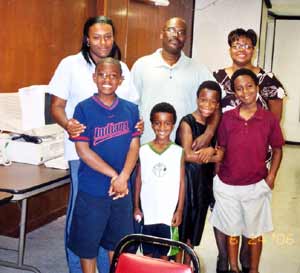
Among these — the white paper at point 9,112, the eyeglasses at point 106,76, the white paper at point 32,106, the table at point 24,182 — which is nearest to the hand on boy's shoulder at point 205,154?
the eyeglasses at point 106,76

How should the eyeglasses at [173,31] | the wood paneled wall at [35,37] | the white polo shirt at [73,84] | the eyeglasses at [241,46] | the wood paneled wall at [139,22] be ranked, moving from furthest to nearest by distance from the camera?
the wood paneled wall at [139,22]
the wood paneled wall at [35,37]
the eyeglasses at [241,46]
the eyeglasses at [173,31]
the white polo shirt at [73,84]

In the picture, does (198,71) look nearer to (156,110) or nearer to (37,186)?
(156,110)

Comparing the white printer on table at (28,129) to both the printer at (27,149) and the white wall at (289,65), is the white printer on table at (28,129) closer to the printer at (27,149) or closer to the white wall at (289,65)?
the printer at (27,149)

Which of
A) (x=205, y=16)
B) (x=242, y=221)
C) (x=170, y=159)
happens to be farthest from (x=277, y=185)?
(x=170, y=159)

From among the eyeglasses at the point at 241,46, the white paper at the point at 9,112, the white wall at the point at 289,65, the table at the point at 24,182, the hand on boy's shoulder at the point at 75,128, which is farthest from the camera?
the white wall at the point at 289,65

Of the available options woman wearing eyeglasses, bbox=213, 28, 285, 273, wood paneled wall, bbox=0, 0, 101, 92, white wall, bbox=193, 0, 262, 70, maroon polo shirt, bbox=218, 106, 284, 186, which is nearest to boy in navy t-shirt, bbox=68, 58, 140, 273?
maroon polo shirt, bbox=218, 106, 284, 186

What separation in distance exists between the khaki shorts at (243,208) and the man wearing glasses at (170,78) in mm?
356

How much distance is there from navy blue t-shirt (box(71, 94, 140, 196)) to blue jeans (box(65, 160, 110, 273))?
0.37 feet

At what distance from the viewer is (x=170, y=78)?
9.21 feet

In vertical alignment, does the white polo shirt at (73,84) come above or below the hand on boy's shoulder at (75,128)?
above

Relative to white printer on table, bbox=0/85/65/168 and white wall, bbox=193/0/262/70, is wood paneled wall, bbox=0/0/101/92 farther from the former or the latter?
white wall, bbox=193/0/262/70

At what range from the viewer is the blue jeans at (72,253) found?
2.54 meters

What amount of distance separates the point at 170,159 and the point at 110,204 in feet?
1.35

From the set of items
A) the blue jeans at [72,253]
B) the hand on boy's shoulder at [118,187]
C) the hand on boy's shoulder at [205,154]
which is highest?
the hand on boy's shoulder at [205,154]
